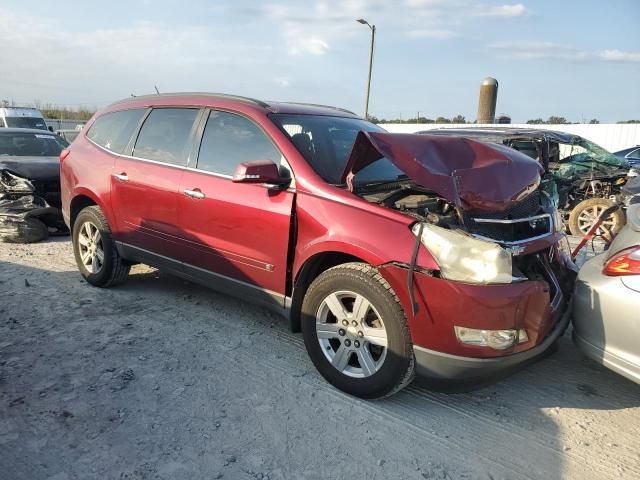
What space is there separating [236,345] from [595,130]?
2127 cm

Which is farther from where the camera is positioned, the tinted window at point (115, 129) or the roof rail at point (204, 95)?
the tinted window at point (115, 129)

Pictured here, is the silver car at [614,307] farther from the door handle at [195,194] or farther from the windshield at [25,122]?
the windshield at [25,122]

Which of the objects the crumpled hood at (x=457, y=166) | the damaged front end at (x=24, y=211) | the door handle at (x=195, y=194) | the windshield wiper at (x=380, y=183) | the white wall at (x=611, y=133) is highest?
the white wall at (x=611, y=133)

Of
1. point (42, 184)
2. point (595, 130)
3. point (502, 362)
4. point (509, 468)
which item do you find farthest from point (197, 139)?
point (595, 130)

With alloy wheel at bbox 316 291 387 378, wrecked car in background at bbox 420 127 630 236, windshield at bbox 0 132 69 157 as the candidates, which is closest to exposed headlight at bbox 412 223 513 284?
alloy wheel at bbox 316 291 387 378

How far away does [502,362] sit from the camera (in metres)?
2.76

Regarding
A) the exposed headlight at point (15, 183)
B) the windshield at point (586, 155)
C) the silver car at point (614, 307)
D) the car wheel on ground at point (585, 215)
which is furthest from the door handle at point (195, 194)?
the windshield at point (586, 155)

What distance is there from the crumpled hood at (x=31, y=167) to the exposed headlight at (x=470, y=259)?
6.76 meters

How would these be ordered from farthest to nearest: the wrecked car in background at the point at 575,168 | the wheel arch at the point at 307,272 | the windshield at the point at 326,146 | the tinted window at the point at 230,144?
the wrecked car in background at the point at 575,168
the tinted window at the point at 230,144
the windshield at the point at 326,146
the wheel arch at the point at 307,272

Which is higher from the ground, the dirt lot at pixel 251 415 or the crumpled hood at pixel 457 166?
the crumpled hood at pixel 457 166

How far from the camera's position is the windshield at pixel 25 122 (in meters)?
17.8

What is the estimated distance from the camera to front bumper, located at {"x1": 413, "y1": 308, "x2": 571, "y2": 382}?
8.98 feet

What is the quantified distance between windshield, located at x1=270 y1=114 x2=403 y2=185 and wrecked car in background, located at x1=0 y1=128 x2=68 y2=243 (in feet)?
16.2

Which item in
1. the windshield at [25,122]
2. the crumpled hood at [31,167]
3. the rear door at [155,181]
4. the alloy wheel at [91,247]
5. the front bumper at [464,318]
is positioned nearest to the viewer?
the front bumper at [464,318]
